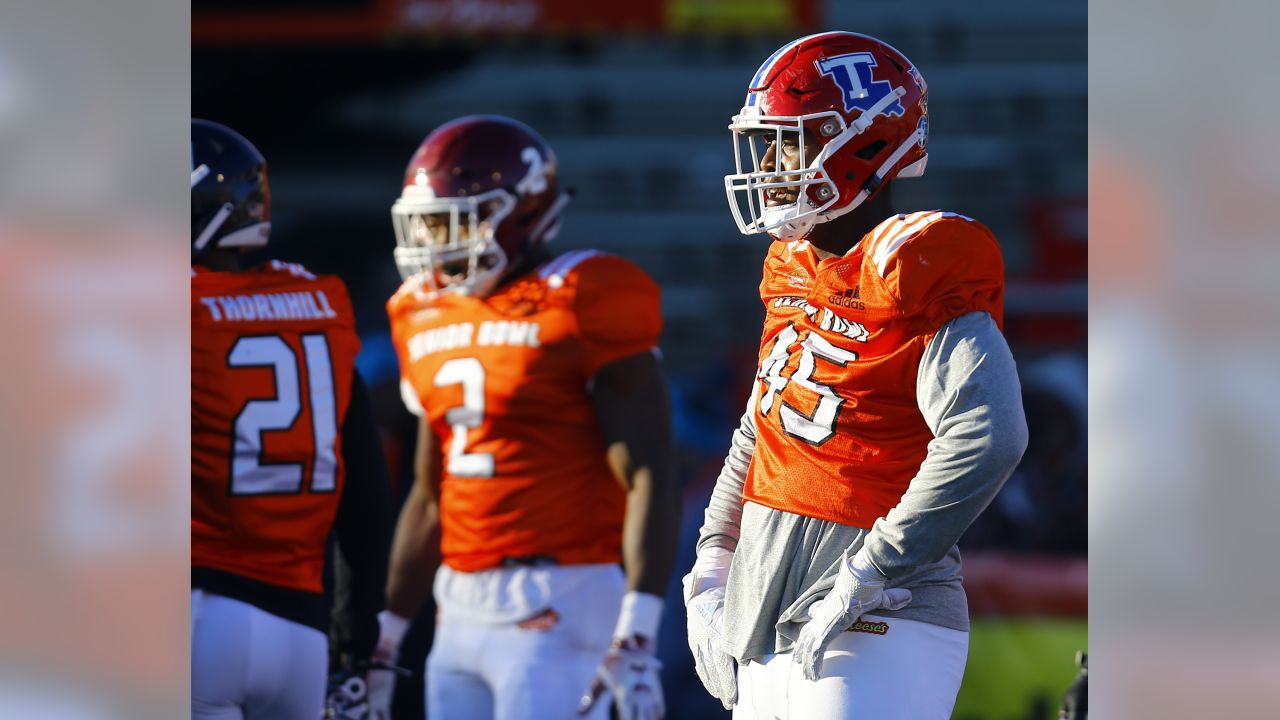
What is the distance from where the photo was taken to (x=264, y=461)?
2934 millimetres

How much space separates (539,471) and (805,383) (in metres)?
1.20

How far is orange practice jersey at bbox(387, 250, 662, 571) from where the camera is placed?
325 cm

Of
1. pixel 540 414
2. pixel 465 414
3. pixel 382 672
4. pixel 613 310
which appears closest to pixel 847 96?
pixel 613 310

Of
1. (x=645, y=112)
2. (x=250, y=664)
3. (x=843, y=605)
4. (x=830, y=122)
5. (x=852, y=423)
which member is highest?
(x=645, y=112)

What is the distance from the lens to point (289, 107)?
448 inches

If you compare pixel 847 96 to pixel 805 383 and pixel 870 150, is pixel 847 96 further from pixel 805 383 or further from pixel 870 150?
→ pixel 805 383

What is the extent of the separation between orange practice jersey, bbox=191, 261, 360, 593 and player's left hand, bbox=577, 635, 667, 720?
0.57 metres

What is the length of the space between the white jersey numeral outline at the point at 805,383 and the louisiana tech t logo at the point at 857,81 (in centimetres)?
33

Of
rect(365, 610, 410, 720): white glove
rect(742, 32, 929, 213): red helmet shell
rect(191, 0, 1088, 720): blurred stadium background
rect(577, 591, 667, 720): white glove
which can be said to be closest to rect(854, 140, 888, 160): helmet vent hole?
rect(742, 32, 929, 213): red helmet shell

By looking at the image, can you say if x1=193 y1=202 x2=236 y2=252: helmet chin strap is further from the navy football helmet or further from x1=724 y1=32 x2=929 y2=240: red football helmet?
x1=724 y1=32 x2=929 y2=240: red football helmet

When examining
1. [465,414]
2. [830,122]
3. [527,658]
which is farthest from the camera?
[465,414]
